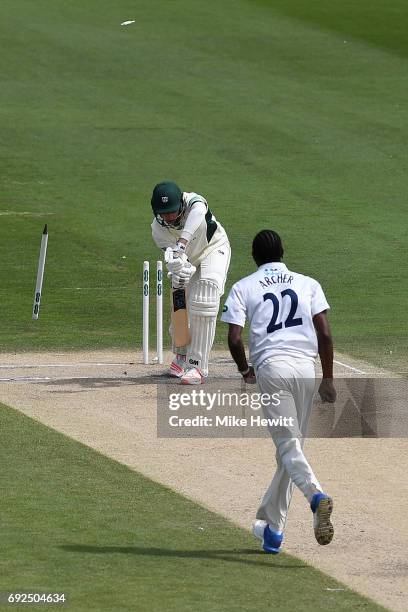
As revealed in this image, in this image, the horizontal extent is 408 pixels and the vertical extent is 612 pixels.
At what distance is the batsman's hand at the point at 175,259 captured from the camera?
50.1 ft

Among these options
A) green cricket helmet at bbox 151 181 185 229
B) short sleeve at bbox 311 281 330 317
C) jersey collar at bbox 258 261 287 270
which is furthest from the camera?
green cricket helmet at bbox 151 181 185 229

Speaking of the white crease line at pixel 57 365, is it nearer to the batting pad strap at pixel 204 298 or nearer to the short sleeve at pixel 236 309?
the batting pad strap at pixel 204 298

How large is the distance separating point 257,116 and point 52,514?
2328 cm

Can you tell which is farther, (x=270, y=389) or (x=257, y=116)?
(x=257, y=116)

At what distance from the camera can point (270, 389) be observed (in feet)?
31.7

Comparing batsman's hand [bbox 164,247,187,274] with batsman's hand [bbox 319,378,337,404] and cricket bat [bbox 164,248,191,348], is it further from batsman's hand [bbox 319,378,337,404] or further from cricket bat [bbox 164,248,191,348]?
batsman's hand [bbox 319,378,337,404]

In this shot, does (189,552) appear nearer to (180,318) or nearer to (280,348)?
(280,348)

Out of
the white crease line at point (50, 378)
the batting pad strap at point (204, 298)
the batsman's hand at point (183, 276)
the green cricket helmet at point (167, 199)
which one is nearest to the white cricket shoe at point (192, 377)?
the batting pad strap at point (204, 298)

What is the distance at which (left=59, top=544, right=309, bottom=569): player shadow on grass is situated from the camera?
9523mm

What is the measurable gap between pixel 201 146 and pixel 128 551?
72.0 ft

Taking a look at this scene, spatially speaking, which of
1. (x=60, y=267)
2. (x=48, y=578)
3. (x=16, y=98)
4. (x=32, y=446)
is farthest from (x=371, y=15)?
(x=48, y=578)

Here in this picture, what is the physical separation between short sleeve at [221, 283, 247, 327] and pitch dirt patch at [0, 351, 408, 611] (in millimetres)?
1539

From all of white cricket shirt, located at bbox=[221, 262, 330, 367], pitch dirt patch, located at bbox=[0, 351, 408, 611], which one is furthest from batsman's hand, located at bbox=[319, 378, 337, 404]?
pitch dirt patch, located at bbox=[0, 351, 408, 611]

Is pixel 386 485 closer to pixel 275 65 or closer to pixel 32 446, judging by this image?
pixel 32 446
